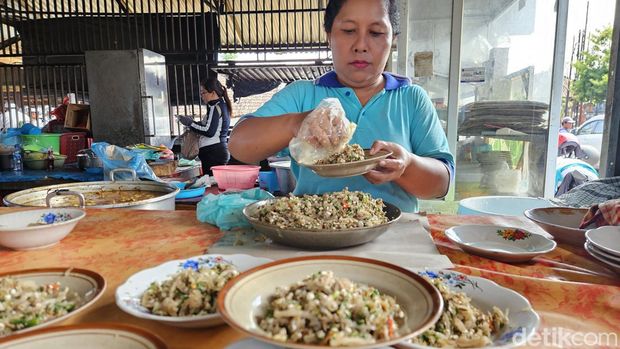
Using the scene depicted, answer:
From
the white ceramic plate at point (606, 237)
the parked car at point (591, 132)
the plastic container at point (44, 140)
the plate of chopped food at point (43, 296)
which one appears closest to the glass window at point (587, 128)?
the parked car at point (591, 132)

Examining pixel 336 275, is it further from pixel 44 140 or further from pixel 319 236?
pixel 44 140

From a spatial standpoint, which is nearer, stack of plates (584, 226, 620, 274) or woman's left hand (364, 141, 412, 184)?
stack of plates (584, 226, 620, 274)

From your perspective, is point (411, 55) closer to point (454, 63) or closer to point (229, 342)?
point (454, 63)

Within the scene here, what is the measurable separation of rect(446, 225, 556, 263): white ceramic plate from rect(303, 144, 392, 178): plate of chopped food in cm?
37

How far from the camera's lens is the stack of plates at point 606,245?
1.06m

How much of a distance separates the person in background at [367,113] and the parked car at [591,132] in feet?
23.6

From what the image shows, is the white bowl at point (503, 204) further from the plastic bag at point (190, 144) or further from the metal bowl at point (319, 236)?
the plastic bag at point (190, 144)

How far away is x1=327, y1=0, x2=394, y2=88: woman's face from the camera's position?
1680mm

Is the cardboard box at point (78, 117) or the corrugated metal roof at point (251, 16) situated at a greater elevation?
the corrugated metal roof at point (251, 16)

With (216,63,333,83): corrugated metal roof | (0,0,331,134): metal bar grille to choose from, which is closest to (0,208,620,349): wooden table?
(216,63,333,83): corrugated metal roof

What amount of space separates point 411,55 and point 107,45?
6.93 meters

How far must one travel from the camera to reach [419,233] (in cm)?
144

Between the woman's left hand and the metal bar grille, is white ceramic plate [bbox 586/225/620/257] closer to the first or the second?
the woman's left hand

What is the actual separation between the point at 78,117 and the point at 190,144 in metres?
1.65
